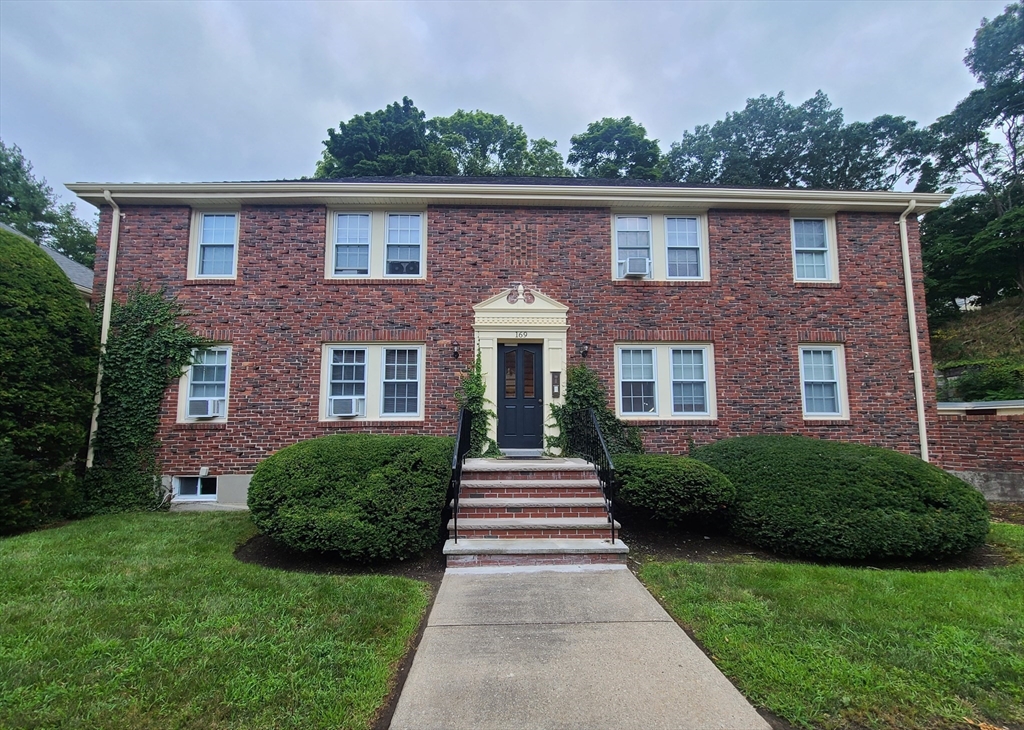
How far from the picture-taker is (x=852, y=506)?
525 cm

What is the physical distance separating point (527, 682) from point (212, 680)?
1822 mm

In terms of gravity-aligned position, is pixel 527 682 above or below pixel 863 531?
below

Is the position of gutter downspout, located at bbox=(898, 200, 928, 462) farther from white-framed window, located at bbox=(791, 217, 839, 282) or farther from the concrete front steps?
the concrete front steps

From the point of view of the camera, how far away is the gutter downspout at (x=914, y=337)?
27.6 feet

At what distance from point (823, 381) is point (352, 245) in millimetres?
9057

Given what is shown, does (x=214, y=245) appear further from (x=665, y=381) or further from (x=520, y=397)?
(x=665, y=381)

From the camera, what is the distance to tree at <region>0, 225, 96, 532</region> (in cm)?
591

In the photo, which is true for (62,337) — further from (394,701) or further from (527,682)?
(527,682)

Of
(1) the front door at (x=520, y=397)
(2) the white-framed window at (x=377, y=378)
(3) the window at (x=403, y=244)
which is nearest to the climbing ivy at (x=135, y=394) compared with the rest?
(2) the white-framed window at (x=377, y=378)

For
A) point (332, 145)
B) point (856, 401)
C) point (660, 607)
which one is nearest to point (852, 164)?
point (856, 401)

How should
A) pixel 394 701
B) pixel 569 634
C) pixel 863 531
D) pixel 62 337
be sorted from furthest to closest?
pixel 62 337 → pixel 863 531 → pixel 569 634 → pixel 394 701

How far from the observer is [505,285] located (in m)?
8.48

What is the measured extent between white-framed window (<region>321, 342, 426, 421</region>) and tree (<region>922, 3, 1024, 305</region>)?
23.8m

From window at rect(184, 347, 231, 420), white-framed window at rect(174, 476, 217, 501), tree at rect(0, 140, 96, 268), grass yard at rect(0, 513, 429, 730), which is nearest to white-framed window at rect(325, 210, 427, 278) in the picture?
window at rect(184, 347, 231, 420)
